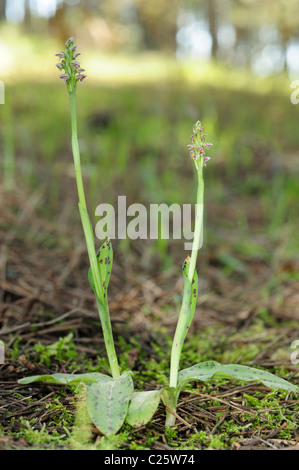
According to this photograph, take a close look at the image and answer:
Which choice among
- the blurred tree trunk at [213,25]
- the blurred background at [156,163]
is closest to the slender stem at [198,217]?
the blurred background at [156,163]

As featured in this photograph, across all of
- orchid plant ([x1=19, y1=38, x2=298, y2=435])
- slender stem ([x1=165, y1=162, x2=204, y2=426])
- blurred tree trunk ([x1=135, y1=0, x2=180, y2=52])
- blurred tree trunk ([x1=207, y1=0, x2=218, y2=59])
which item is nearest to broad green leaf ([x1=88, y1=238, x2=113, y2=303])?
orchid plant ([x1=19, y1=38, x2=298, y2=435])

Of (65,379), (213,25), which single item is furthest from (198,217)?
(213,25)

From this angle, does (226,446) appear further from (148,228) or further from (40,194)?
(40,194)

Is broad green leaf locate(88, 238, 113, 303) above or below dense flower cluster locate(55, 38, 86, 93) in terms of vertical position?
below

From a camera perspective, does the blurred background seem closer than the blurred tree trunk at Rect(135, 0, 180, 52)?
Yes

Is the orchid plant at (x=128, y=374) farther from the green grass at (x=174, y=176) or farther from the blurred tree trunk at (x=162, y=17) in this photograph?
the blurred tree trunk at (x=162, y=17)

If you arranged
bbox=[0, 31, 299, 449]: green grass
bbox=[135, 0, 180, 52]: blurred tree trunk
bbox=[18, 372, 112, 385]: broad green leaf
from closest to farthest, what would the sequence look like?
bbox=[18, 372, 112, 385]: broad green leaf < bbox=[0, 31, 299, 449]: green grass < bbox=[135, 0, 180, 52]: blurred tree trunk

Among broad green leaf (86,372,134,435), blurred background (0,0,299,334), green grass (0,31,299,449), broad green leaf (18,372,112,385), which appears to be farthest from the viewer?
blurred background (0,0,299,334)

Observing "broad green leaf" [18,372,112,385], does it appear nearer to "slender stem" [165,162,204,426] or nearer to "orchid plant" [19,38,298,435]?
"orchid plant" [19,38,298,435]
